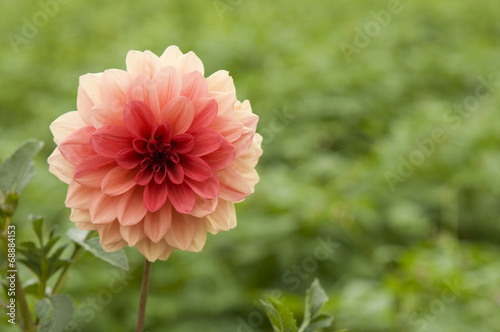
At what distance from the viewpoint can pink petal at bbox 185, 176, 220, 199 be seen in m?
0.56

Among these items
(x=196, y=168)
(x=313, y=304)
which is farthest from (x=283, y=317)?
(x=196, y=168)

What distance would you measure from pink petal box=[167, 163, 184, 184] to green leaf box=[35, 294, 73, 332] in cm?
18

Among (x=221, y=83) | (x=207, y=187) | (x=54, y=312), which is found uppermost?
(x=221, y=83)

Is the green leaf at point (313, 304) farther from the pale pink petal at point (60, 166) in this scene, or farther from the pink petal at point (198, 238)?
the pale pink petal at point (60, 166)

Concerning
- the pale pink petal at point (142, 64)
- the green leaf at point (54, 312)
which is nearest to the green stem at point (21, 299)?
the green leaf at point (54, 312)

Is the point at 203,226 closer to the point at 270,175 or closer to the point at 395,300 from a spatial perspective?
the point at 395,300

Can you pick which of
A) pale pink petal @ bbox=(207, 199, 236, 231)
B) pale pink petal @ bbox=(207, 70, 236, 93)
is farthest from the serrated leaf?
pale pink petal @ bbox=(207, 70, 236, 93)

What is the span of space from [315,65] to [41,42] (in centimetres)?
221

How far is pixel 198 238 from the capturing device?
1.91 ft

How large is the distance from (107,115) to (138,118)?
3 cm

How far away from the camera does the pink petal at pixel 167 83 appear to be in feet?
1.88

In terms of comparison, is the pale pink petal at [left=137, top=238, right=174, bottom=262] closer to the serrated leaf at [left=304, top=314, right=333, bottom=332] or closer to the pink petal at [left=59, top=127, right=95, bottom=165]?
the pink petal at [left=59, top=127, right=95, bottom=165]

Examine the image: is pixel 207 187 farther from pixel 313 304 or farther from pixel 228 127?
pixel 313 304

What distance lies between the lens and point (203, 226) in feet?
1.94
